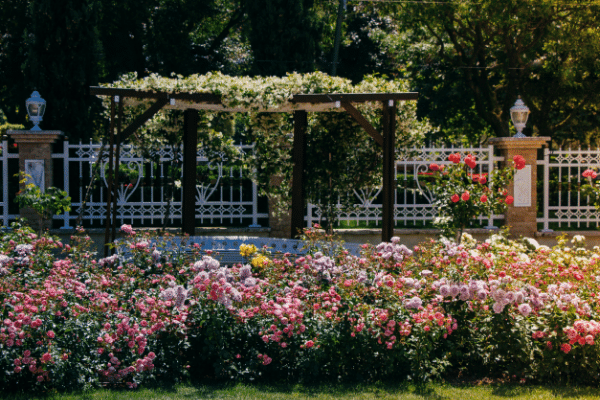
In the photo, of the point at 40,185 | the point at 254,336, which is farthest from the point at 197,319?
the point at 40,185

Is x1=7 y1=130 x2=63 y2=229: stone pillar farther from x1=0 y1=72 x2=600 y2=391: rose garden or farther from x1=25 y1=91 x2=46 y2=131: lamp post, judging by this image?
x1=0 y1=72 x2=600 y2=391: rose garden

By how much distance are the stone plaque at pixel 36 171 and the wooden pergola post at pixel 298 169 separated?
160 inches

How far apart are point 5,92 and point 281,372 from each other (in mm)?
15247

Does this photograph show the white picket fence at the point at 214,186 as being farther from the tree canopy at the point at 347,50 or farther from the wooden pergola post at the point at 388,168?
the tree canopy at the point at 347,50

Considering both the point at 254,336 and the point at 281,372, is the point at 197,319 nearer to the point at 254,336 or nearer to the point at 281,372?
the point at 254,336

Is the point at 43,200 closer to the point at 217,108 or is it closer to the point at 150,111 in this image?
the point at 150,111

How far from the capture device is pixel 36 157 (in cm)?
938

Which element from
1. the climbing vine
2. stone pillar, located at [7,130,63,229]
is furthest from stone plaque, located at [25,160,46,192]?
the climbing vine

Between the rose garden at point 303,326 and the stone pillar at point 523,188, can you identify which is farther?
the stone pillar at point 523,188

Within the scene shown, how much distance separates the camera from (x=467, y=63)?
16.3 m

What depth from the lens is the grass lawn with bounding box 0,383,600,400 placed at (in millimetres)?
3709

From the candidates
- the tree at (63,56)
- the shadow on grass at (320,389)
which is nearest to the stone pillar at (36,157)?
the tree at (63,56)

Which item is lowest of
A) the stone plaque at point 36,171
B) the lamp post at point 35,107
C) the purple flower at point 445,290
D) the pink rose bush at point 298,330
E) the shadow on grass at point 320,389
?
the shadow on grass at point 320,389

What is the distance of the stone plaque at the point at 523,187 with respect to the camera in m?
9.73
